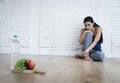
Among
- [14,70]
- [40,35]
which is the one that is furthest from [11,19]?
[14,70]

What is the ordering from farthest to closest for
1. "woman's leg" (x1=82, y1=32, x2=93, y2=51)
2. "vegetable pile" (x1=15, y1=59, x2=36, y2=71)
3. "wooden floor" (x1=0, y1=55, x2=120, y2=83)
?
"woman's leg" (x1=82, y1=32, x2=93, y2=51) < "vegetable pile" (x1=15, y1=59, x2=36, y2=71) < "wooden floor" (x1=0, y1=55, x2=120, y2=83)

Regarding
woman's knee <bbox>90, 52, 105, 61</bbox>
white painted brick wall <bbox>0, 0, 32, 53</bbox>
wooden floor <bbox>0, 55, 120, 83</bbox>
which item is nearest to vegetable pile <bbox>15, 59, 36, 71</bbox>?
wooden floor <bbox>0, 55, 120, 83</bbox>

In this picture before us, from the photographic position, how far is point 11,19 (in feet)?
13.2

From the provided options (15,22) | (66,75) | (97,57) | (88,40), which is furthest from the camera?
(15,22)

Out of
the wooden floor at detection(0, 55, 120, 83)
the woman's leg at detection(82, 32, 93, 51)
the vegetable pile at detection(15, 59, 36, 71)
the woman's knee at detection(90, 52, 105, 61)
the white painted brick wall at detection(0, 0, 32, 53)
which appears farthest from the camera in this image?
the white painted brick wall at detection(0, 0, 32, 53)

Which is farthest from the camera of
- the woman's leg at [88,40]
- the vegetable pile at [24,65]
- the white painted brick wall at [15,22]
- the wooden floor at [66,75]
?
the white painted brick wall at [15,22]

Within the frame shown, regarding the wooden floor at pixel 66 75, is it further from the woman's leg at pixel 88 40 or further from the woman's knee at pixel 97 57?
the woman's leg at pixel 88 40

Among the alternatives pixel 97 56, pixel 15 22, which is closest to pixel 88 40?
pixel 97 56

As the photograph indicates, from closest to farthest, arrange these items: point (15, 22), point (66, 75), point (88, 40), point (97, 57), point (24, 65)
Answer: point (66, 75) → point (24, 65) → point (97, 57) → point (88, 40) → point (15, 22)

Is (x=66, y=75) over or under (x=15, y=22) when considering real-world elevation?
under

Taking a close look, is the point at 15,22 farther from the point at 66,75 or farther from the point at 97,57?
the point at 66,75

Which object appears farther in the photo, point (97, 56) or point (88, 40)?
point (88, 40)

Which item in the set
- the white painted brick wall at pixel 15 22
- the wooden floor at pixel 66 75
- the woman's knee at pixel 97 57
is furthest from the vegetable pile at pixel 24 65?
the white painted brick wall at pixel 15 22

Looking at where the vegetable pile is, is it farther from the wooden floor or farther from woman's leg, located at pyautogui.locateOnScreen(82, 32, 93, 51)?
woman's leg, located at pyautogui.locateOnScreen(82, 32, 93, 51)
